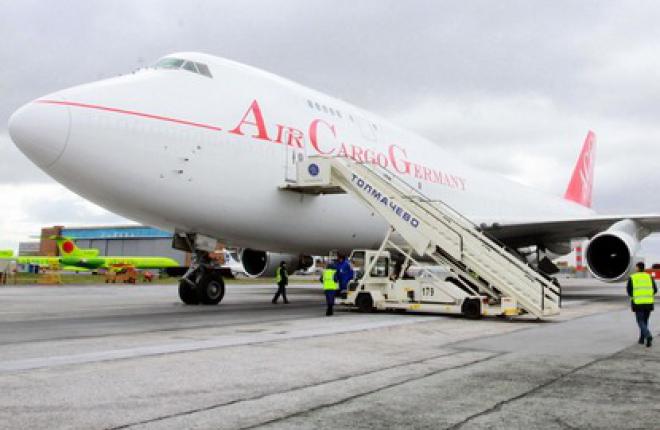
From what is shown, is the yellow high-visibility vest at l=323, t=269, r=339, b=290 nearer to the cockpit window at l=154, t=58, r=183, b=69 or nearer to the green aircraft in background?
the cockpit window at l=154, t=58, r=183, b=69

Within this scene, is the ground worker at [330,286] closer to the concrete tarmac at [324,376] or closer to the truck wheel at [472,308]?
the concrete tarmac at [324,376]

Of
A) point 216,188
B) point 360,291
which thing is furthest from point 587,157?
point 216,188

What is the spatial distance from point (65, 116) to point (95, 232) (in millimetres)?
83127

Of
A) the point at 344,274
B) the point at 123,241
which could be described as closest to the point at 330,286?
the point at 344,274

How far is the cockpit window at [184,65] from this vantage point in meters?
12.0

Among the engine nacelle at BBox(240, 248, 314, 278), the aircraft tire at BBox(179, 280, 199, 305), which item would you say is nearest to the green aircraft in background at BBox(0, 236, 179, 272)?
the engine nacelle at BBox(240, 248, 314, 278)

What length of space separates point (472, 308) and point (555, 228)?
7928 millimetres

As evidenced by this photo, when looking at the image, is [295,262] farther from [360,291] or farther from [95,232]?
[95,232]

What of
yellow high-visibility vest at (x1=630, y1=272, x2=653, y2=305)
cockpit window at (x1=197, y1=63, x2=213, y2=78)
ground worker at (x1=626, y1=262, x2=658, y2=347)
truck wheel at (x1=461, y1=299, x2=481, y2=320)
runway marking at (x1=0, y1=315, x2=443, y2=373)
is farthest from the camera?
cockpit window at (x1=197, y1=63, x2=213, y2=78)

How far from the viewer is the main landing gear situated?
13523mm

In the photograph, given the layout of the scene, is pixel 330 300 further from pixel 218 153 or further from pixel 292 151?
pixel 218 153

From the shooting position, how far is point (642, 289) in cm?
843

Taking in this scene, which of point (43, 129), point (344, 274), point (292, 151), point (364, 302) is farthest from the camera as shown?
point (344, 274)

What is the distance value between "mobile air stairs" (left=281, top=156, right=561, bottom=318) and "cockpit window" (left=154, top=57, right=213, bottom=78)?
277cm
